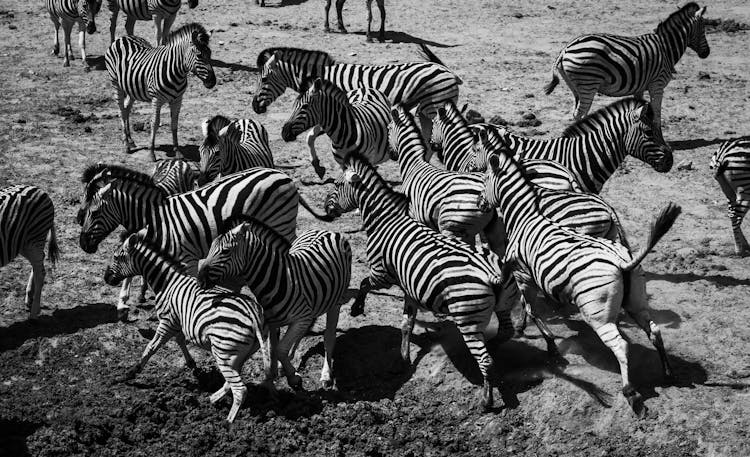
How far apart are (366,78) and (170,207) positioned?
4848 mm

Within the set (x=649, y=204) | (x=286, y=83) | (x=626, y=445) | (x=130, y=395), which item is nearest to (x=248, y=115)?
(x=286, y=83)

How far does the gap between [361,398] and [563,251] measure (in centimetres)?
223

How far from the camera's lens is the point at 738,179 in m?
10.4

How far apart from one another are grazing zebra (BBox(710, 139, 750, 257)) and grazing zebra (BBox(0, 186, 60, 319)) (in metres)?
7.35

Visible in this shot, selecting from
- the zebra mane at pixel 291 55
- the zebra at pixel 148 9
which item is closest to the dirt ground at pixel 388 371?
the zebra mane at pixel 291 55

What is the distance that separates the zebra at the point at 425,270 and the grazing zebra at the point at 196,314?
134 cm

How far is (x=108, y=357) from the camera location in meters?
9.05

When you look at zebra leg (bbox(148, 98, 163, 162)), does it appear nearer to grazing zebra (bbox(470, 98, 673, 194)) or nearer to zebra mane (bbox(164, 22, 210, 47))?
zebra mane (bbox(164, 22, 210, 47))

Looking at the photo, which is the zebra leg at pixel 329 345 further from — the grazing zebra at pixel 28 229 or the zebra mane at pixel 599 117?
the zebra mane at pixel 599 117

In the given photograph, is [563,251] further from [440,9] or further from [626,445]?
[440,9]

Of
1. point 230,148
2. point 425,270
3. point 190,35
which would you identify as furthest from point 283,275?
point 190,35

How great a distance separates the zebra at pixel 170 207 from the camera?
9.04 metres

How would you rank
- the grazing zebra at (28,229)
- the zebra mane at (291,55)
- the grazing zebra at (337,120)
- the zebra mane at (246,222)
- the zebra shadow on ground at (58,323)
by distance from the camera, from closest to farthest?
the zebra mane at (246,222)
the zebra shadow on ground at (58,323)
the grazing zebra at (28,229)
the grazing zebra at (337,120)
the zebra mane at (291,55)

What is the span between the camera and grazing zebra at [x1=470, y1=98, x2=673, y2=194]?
1013cm
